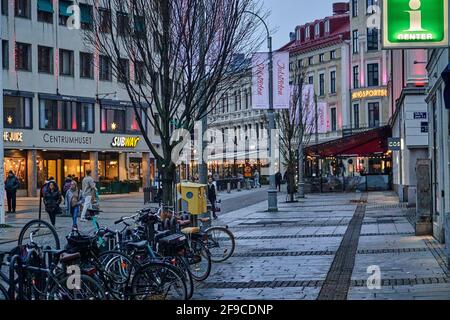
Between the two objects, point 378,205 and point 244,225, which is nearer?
point 244,225

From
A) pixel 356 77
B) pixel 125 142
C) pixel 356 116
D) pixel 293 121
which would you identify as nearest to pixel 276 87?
pixel 293 121

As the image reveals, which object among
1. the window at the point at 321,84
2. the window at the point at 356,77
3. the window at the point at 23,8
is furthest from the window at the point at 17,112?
the window at the point at 321,84

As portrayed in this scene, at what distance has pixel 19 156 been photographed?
153ft

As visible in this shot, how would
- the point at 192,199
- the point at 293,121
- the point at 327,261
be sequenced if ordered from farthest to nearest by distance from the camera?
the point at 293,121, the point at 192,199, the point at 327,261

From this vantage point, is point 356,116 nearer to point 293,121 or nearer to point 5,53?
point 293,121

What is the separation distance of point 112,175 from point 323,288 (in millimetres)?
44840

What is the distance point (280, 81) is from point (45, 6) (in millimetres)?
24262

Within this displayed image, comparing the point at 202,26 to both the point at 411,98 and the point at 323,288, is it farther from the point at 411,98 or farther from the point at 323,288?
the point at 411,98

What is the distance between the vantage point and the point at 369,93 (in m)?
75.4

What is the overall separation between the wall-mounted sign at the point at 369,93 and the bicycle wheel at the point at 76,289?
2682 inches


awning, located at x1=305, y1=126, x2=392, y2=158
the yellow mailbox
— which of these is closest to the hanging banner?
the yellow mailbox

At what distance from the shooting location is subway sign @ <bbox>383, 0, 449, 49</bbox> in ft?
39.4

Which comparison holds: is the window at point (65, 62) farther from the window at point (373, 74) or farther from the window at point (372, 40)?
the window at point (373, 74)
